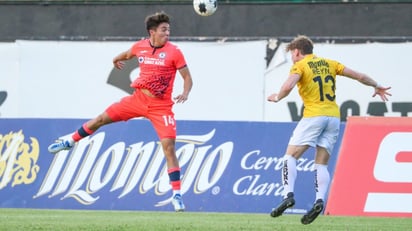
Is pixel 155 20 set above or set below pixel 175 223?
above

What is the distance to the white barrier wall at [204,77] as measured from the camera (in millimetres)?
23406

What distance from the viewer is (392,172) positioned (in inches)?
689

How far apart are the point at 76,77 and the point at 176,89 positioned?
210 centimetres

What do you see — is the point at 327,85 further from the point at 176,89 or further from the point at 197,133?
the point at 176,89

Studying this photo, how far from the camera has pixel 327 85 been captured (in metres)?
13.7

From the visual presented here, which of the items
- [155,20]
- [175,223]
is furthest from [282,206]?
[155,20]

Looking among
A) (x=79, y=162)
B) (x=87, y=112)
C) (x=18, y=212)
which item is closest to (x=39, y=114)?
(x=87, y=112)

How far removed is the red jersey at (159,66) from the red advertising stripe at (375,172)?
3.70 meters

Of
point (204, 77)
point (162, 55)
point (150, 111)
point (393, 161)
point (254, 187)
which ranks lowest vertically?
point (254, 187)

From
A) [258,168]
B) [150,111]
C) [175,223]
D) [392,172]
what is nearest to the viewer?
[175,223]

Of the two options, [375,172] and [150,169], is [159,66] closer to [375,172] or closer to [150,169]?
[150,169]

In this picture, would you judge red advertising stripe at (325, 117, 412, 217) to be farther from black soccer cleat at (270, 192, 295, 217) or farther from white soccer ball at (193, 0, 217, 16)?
black soccer cleat at (270, 192, 295, 217)

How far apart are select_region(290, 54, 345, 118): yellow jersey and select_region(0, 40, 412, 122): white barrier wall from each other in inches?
383

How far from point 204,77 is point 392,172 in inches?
289
